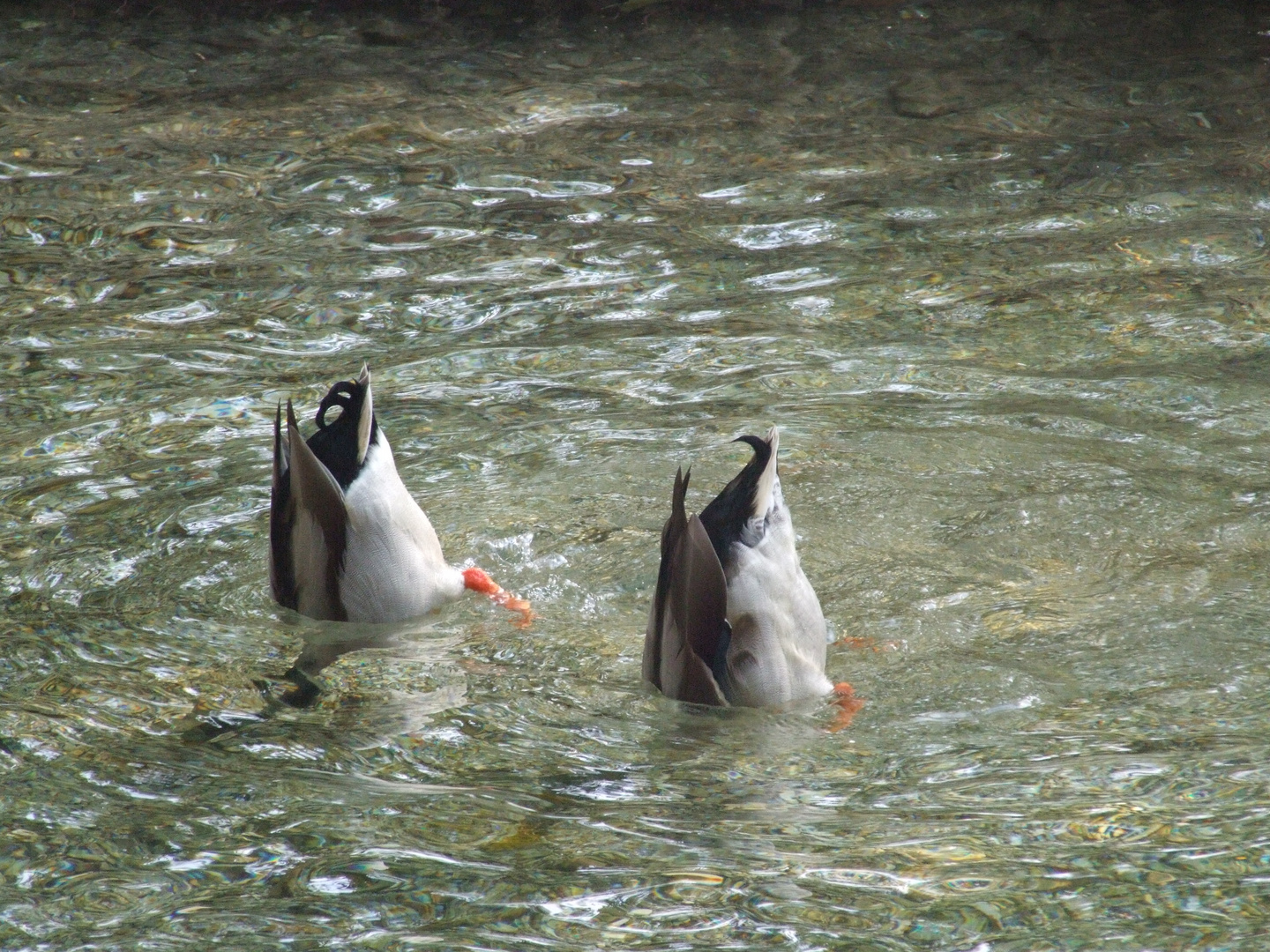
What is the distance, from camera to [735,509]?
148 inches

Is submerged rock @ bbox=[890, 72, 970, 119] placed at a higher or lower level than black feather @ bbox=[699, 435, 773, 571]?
higher

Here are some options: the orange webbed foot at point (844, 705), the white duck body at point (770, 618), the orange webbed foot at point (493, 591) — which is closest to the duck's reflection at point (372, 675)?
the orange webbed foot at point (493, 591)

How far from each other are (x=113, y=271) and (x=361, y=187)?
141 cm

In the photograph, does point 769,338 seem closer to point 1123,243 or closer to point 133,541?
point 1123,243

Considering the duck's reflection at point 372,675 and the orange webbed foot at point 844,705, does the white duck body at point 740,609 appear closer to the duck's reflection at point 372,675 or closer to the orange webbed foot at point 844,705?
the orange webbed foot at point 844,705

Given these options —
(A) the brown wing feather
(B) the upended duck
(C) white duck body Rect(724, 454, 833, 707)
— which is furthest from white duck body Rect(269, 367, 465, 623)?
(C) white duck body Rect(724, 454, 833, 707)

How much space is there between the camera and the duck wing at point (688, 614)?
3.55 m

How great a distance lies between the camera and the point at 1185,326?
232 inches

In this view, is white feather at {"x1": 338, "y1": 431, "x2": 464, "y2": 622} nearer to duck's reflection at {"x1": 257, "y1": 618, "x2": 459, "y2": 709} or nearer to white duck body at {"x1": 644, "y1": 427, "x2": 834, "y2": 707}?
duck's reflection at {"x1": 257, "y1": 618, "x2": 459, "y2": 709}

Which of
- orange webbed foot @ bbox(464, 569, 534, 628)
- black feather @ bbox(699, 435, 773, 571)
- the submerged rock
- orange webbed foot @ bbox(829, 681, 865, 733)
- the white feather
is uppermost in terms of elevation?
the submerged rock

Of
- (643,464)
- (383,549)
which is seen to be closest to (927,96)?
(643,464)

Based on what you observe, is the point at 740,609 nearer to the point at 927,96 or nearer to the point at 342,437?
the point at 342,437

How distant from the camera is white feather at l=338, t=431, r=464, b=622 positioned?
4.30 metres

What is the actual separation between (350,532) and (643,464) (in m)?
1.14
